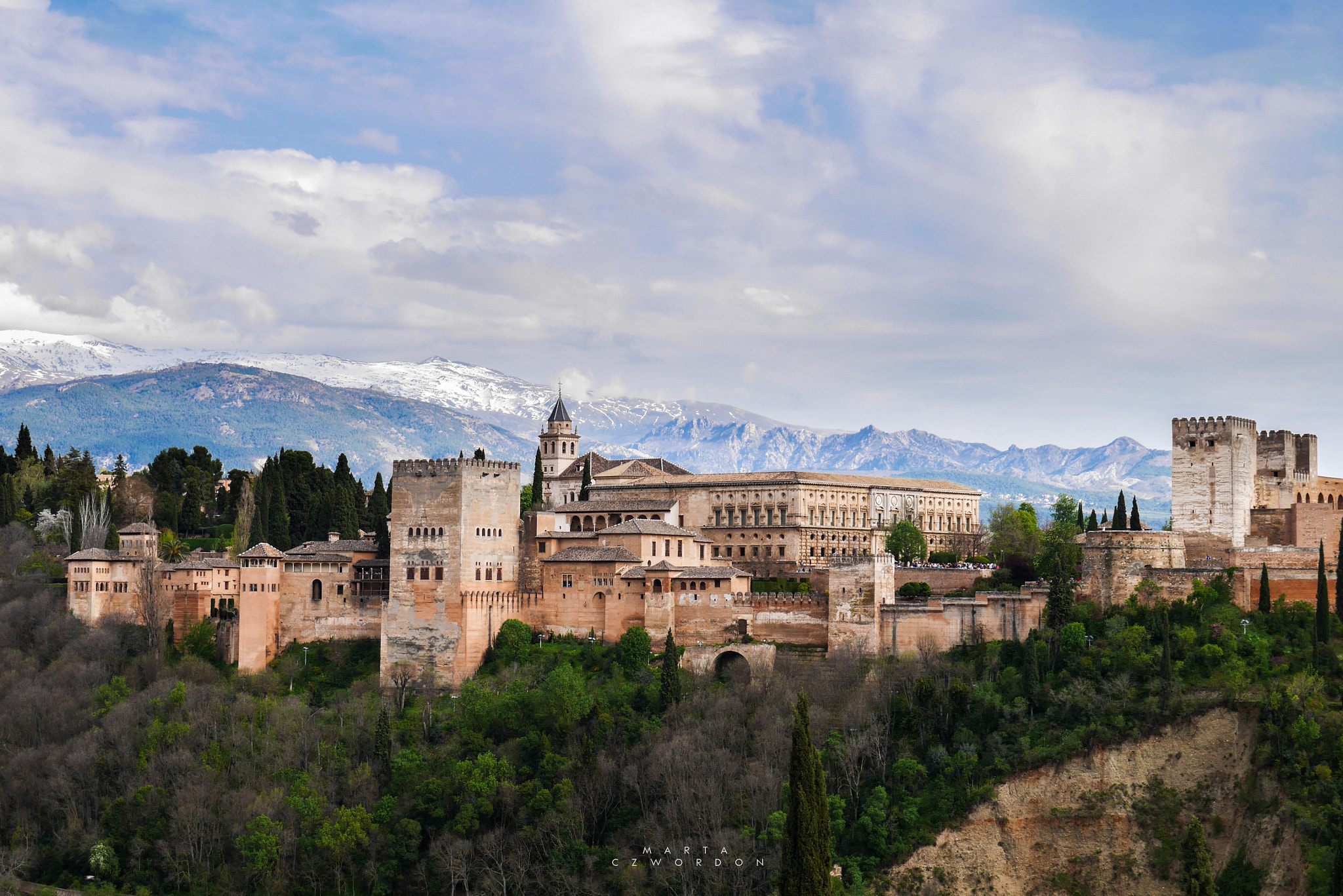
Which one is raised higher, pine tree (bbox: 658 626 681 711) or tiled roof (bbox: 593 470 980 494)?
tiled roof (bbox: 593 470 980 494)

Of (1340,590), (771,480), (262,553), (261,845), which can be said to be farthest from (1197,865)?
(771,480)

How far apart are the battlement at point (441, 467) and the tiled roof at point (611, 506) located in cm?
1362

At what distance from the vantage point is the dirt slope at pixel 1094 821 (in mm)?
48969

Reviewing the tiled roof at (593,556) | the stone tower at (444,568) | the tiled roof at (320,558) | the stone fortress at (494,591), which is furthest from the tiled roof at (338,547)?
the tiled roof at (593,556)

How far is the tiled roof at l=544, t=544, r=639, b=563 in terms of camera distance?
65125 mm

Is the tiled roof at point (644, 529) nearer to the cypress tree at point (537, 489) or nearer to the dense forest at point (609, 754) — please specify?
the dense forest at point (609, 754)

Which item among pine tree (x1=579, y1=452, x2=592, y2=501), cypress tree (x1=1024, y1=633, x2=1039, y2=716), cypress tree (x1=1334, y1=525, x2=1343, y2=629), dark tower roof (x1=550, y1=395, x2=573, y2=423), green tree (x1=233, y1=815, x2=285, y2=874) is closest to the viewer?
green tree (x1=233, y1=815, x2=285, y2=874)

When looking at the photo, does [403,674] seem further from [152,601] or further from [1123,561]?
[1123,561]

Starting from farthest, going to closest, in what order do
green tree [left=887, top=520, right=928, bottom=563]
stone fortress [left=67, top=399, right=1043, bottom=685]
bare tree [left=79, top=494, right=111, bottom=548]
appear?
green tree [left=887, top=520, right=928, bottom=563], bare tree [left=79, top=494, right=111, bottom=548], stone fortress [left=67, top=399, right=1043, bottom=685]

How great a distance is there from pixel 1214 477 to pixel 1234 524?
2430mm

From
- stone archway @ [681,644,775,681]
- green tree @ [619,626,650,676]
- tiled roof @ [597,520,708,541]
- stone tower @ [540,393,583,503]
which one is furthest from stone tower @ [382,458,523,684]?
stone tower @ [540,393,583,503]

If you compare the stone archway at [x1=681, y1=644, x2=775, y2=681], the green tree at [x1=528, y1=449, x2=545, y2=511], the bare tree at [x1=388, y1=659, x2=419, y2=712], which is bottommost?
the bare tree at [x1=388, y1=659, x2=419, y2=712]

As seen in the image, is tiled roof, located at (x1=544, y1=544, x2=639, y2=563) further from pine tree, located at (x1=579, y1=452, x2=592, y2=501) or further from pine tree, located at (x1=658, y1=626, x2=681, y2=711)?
pine tree, located at (x1=579, y1=452, x2=592, y2=501)

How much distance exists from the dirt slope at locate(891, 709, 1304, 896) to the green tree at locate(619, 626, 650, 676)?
1615 cm
